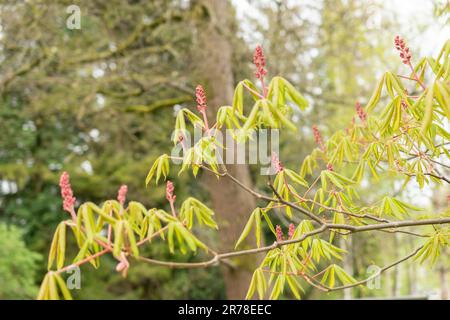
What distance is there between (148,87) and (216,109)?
91 centimetres

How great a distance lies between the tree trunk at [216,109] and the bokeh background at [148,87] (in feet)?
0.05

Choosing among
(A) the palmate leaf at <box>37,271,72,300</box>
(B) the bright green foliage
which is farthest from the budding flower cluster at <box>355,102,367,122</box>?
(A) the palmate leaf at <box>37,271,72,300</box>

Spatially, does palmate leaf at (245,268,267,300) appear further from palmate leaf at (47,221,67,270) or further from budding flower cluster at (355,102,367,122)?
budding flower cluster at (355,102,367,122)

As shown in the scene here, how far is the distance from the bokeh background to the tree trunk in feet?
0.05

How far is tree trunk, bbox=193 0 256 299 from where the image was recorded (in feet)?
17.5

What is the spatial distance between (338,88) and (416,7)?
221 cm

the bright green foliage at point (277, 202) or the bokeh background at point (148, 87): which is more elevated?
the bokeh background at point (148, 87)

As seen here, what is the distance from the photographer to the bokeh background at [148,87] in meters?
5.66

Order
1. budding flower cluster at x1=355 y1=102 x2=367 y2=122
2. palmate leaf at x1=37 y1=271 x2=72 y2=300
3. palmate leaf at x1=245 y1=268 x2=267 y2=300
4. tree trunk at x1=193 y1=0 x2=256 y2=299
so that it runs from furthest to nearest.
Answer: tree trunk at x1=193 y1=0 x2=256 y2=299
budding flower cluster at x1=355 y1=102 x2=367 y2=122
palmate leaf at x1=245 y1=268 x2=267 y2=300
palmate leaf at x1=37 y1=271 x2=72 y2=300

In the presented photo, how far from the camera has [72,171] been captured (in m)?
8.73

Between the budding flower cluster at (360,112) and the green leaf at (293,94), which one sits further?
the budding flower cluster at (360,112)

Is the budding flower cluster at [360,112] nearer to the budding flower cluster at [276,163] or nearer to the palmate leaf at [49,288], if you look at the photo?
the budding flower cluster at [276,163]

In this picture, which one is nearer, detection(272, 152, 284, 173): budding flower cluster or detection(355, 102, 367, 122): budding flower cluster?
detection(272, 152, 284, 173): budding flower cluster

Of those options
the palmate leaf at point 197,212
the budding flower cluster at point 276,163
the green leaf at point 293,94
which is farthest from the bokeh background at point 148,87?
the palmate leaf at point 197,212
